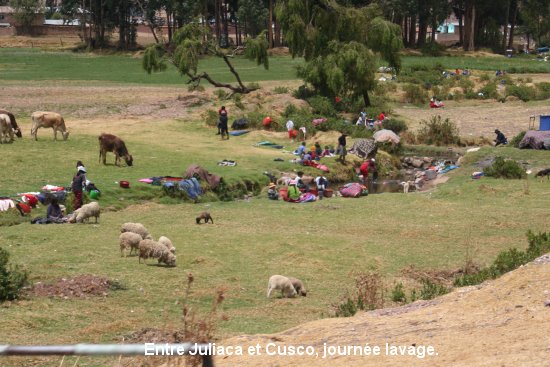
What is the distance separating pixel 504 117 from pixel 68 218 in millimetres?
28963

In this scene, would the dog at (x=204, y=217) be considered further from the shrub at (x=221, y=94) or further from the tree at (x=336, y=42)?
the shrub at (x=221, y=94)

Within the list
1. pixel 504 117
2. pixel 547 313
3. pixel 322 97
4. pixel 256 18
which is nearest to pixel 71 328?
pixel 547 313

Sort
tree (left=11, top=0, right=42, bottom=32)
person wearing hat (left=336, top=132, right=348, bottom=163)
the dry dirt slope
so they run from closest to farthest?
the dry dirt slope < person wearing hat (left=336, top=132, right=348, bottom=163) < tree (left=11, top=0, right=42, bottom=32)

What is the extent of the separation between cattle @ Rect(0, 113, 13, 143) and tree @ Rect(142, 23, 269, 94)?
13968 millimetres

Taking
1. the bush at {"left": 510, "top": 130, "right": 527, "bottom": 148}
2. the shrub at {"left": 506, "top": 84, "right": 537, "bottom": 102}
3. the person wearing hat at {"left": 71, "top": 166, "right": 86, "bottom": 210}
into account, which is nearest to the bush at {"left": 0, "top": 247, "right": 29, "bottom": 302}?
the person wearing hat at {"left": 71, "top": 166, "right": 86, "bottom": 210}

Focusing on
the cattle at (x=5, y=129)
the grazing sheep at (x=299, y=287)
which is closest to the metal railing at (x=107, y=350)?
the grazing sheep at (x=299, y=287)

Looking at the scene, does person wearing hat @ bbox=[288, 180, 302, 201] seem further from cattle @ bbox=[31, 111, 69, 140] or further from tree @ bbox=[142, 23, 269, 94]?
tree @ bbox=[142, 23, 269, 94]

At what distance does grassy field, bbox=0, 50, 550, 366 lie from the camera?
15648 millimetres

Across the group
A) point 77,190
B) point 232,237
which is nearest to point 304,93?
point 77,190

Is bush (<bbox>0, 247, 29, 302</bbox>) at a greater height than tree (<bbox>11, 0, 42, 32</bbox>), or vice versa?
tree (<bbox>11, 0, 42, 32</bbox>)

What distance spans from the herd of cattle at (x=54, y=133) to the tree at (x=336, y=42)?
47.7 feet

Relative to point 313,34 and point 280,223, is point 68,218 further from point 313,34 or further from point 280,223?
point 313,34

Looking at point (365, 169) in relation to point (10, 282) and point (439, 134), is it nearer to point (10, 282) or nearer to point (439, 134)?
point (439, 134)

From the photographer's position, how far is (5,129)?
113 ft
